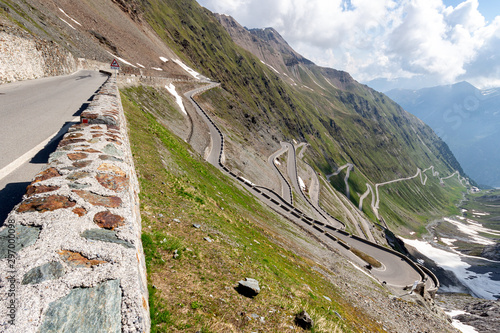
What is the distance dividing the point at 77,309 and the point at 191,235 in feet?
24.1

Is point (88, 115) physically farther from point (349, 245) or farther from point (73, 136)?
point (349, 245)

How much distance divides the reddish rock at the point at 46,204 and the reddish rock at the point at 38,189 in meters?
0.33

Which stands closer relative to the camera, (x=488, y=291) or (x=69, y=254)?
(x=69, y=254)

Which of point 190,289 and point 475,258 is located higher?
point 475,258

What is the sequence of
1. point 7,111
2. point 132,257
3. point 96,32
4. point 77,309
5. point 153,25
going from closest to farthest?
point 77,309, point 132,257, point 7,111, point 96,32, point 153,25

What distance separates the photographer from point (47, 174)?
6.04 meters

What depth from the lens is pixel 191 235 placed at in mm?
10633

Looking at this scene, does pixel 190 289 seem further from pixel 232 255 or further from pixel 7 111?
pixel 7 111

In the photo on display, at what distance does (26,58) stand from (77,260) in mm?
35995

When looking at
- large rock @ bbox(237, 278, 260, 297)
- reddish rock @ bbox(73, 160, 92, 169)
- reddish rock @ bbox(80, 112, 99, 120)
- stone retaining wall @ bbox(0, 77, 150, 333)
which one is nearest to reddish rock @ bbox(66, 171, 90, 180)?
stone retaining wall @ bbox(0, 77, 150, 333)

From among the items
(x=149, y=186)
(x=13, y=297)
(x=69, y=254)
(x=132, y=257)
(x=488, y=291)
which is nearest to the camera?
(x=13, y=297)

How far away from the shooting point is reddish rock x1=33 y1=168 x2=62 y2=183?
19.2 ft

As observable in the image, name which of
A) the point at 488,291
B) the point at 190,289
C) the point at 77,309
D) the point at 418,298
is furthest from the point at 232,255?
the point at 488,291

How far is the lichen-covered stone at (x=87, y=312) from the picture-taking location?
3.13 meters
